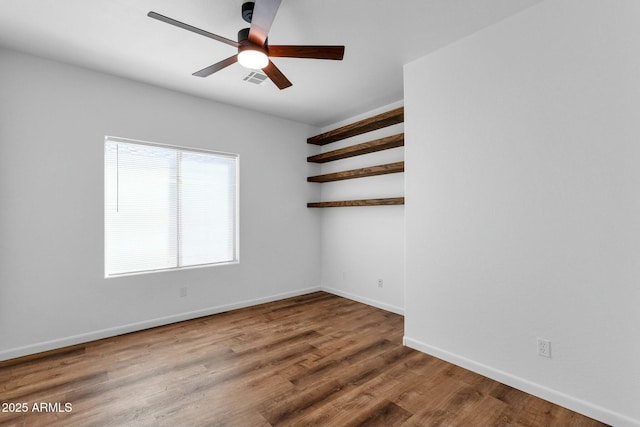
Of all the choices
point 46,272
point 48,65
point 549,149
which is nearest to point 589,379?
point 549,149

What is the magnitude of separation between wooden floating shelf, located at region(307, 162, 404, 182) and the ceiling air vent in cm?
165

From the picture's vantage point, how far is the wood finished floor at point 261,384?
1.87 metres

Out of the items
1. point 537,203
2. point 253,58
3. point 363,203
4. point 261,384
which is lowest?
point 261,384

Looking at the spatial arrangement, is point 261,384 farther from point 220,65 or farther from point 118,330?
point 220,65

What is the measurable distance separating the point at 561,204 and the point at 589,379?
1.13 meters

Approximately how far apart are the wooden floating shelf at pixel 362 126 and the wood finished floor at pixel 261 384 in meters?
2.44

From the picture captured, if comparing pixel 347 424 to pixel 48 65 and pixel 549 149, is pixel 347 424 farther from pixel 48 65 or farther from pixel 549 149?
pixel 48 65

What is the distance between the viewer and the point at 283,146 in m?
4.61

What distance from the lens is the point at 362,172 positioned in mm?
3971

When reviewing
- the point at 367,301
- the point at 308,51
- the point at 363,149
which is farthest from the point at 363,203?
the point at 308,51

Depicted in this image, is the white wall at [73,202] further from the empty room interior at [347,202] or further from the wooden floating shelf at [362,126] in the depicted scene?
the wooden floating shelf at [362,126]

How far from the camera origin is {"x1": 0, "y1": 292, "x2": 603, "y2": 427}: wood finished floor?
187 centimetres

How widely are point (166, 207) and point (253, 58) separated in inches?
89.4

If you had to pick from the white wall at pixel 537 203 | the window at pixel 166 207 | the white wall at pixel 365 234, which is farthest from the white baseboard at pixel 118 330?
the white wall at pixel 537 203
